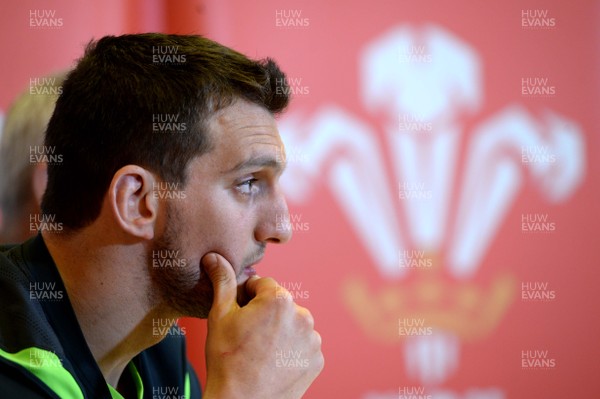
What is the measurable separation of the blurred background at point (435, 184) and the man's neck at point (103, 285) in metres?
1.03

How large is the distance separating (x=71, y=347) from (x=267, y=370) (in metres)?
0.30

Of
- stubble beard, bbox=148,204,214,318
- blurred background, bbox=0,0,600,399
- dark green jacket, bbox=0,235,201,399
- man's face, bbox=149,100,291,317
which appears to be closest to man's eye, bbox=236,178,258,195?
man's face, bbox=149,100,291,317

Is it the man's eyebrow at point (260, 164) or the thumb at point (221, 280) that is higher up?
the man's eyebrow at point (260, 164)

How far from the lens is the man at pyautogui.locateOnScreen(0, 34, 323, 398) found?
1.06 meters

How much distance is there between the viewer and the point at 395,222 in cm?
216

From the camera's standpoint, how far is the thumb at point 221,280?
109 centimetres

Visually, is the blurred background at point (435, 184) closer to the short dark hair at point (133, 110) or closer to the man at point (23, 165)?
the man at point (23, 165)

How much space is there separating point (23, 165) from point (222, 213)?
0.75m

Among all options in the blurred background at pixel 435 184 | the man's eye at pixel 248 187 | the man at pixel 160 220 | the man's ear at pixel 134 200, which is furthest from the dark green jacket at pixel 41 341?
the blurred background at pixel 435 184

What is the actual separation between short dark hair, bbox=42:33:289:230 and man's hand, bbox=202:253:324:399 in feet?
0.67

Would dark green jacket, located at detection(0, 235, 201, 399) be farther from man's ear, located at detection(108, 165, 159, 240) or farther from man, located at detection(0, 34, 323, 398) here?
man's ear, located at detection(108, 165, 159, 240)

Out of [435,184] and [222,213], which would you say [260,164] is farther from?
[435,184]

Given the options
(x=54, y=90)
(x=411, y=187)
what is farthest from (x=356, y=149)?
(x=54, y=90)

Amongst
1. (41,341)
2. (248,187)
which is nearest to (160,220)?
(248,187)
